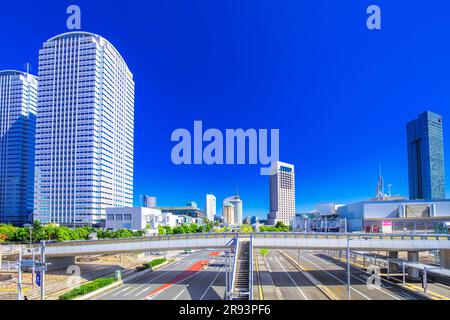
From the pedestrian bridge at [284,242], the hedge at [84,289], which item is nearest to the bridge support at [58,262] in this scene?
the pedestrian bridge at [284,242]

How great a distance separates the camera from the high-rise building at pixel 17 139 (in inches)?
3738

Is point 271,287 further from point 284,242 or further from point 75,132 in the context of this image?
point 75,132

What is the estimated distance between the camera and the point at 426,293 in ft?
68.1

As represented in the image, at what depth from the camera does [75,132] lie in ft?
272

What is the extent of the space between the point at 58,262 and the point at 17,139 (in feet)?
271

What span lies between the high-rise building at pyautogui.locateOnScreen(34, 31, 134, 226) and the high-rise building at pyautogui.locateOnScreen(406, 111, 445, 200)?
90.9 metres

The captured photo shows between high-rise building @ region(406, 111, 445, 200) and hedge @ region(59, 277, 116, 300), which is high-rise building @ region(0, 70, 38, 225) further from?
high-rise building @ region(406, 111, 445, 200)

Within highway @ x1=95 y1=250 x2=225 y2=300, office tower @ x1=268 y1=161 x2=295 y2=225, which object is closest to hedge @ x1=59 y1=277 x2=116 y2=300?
highway @ x1=95 y1=250 x2=225 y2=300

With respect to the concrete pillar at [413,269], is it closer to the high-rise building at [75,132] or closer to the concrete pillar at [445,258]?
the concrete pillar at [445,258]

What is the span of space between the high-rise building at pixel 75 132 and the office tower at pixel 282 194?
80.5 metres
